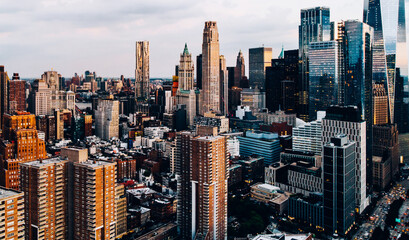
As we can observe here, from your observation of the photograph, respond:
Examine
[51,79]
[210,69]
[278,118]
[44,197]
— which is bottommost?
[44,197]

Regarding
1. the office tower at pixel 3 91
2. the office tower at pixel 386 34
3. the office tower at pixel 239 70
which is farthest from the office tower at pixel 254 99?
the office tower at pixel 3 91

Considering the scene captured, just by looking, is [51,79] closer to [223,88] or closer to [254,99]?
[223,88]

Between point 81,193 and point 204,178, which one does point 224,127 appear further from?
point 81,193

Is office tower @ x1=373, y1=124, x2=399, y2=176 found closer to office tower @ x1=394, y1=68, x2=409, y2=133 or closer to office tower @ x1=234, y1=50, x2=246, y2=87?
office tower @ x1=394, y1=68, x2=409, y2=133

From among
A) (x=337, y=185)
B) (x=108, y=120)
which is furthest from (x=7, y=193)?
(x=108, y=120)

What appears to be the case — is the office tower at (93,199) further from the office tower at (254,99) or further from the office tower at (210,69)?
the office tower at (254,99)

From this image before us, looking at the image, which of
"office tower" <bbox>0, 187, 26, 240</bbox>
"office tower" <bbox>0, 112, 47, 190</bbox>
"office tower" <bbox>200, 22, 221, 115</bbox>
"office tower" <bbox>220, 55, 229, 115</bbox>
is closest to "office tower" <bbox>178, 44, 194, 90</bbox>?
"office tower" <bbox>200, 22, 221, 115</bbox>

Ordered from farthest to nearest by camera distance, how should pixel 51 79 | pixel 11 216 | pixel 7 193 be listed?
pixel 51 79
pixel 7 193
pixel 11 216
